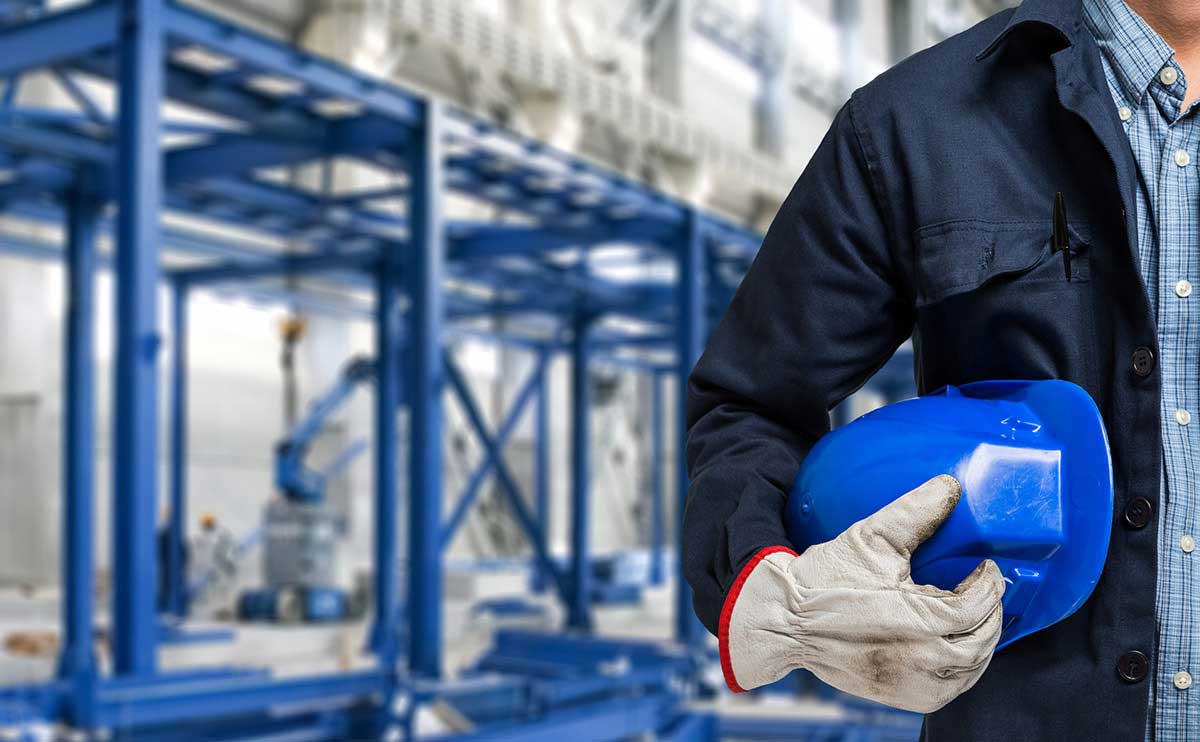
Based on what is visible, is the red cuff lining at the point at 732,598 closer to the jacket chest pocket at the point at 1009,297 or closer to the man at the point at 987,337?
the man at the point at 987,337

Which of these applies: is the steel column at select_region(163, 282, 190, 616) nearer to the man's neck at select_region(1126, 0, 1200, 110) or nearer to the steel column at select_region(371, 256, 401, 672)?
the steel column at select_region(371, 256, 401, 672)

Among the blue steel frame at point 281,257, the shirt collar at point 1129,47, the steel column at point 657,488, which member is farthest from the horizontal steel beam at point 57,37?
the steel column at point 657,488

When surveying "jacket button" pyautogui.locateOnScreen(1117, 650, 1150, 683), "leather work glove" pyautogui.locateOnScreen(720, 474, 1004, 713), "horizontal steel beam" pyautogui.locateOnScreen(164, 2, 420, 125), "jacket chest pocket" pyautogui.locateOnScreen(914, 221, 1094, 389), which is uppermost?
"horizontal steel beam" pyautogui.locateOnScreen(164, 2, 420, 125)

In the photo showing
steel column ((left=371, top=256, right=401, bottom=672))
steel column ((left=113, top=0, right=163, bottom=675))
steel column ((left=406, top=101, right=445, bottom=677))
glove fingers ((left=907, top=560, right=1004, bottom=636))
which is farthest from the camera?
steel column ((left=371, top=256, right=401, bottom=672))

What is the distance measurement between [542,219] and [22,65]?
5.89 metres

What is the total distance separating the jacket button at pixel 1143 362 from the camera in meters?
1.32

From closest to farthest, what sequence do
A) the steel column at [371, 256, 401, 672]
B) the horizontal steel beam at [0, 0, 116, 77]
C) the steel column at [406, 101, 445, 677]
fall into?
the horizontal steel beam at [0, 0, 116, 77] → the steel column at [406, 101, 445, 677] → the steel column at [371, 256, 401, 672]

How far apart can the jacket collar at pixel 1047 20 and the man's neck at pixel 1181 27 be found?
0.06m

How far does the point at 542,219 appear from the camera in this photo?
43.7 feet

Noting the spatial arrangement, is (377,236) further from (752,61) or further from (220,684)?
(752,61)

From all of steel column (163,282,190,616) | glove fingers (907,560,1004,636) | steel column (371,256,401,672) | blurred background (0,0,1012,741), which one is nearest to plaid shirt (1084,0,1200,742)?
glove fingers (907,560,1004,636)

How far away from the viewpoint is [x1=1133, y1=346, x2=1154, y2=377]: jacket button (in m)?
1.32

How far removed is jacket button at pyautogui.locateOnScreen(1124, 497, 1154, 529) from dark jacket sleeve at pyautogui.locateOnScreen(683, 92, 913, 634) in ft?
1.07

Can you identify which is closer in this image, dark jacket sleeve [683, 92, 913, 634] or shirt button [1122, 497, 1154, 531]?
shirt button [1122, 497, 1154, 531]
